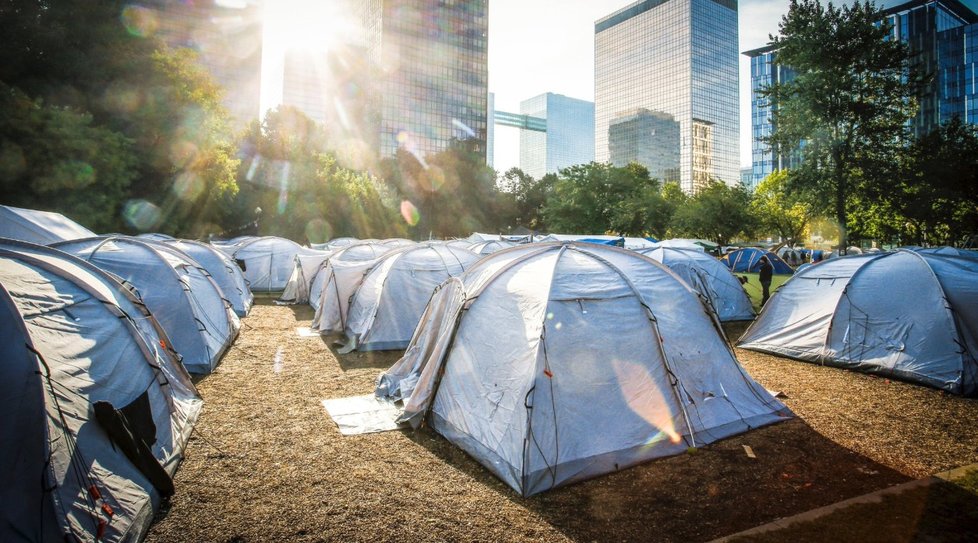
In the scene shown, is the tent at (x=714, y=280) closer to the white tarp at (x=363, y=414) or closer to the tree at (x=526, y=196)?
the white tarp at (x=363, y=414)

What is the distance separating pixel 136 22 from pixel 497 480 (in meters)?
36.7

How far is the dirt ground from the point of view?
4199 mm

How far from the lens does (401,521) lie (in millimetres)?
4273

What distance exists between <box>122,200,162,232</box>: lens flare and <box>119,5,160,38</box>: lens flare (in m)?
10.0

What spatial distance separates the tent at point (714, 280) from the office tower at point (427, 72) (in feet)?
247

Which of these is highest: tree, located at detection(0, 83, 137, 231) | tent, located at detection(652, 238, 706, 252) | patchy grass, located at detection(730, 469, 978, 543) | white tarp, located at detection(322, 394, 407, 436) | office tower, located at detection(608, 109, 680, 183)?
office tower, located at detection(608, 109, 680, 183)

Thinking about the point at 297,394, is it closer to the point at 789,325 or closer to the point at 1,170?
the point at 789,325

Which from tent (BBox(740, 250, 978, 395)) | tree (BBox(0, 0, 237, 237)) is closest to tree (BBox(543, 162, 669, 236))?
tree (BBox(0, 0, 237, 237))

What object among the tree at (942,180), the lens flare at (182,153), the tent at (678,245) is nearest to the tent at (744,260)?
the tree at (942,180)

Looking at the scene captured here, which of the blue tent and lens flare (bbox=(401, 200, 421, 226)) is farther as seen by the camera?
lens flare (bbox=(401, 200, 421, 226))

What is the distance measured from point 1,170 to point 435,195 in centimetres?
4214

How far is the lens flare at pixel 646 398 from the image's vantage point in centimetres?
555

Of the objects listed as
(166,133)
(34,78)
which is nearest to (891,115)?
(166,133)

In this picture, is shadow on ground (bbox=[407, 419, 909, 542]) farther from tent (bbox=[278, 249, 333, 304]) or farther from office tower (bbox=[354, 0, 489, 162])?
office tower (bbox=[354, 0, 489, 162])
